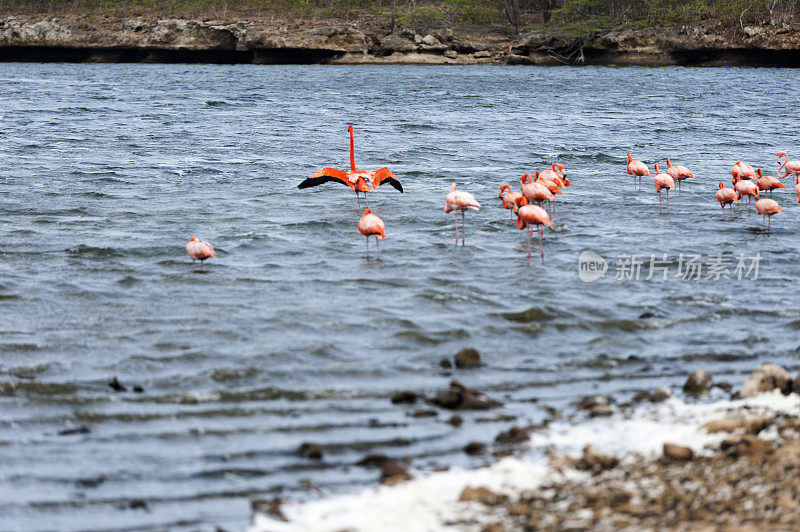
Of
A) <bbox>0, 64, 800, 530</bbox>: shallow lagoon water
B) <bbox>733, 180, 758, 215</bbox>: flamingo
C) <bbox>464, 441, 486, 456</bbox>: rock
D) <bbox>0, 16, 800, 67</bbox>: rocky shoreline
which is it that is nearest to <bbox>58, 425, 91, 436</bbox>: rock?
<bbox>0, 64, 800, 530</bbox>: shallow lagoon water

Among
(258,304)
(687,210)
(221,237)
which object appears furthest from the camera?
(687,210)

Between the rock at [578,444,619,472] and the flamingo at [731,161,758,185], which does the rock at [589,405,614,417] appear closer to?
the rock at [578,444,619,472]

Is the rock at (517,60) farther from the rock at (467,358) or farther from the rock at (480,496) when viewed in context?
the rock at (480,496)

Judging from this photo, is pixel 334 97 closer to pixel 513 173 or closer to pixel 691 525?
pixel 513 173

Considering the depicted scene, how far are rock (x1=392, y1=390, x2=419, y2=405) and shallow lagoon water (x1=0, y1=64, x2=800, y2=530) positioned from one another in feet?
0.29

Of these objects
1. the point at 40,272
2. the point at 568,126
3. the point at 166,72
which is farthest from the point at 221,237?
the point at 166,72

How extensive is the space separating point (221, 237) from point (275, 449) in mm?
6224

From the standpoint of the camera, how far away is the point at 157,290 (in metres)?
8.56

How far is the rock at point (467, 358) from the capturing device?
21.2ft

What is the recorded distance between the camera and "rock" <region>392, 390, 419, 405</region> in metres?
5.74

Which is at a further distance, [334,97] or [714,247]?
[334,97]

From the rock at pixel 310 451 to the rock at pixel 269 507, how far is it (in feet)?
1.65

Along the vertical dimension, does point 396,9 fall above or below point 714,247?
above

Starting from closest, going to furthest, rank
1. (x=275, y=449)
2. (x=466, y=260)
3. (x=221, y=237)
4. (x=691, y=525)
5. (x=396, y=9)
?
(x=691, y=525) < (x=275, y=449) < (x=466, y=260) < (x=221, y=237) < (x=396, y=9)
